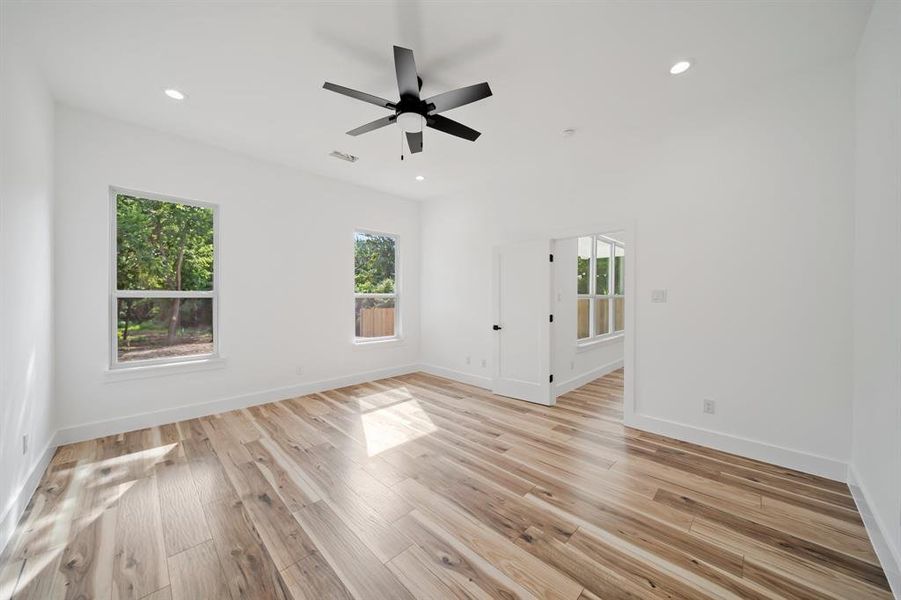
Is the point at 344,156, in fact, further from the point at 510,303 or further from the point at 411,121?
the point at 510,303

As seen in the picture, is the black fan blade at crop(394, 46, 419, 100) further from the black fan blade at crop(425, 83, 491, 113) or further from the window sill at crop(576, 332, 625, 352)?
the window sill at crop(576, 332, 625, 352)

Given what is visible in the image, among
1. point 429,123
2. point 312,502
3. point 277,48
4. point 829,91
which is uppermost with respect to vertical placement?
point 277,48

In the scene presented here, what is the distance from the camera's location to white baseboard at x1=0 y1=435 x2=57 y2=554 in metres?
1.75

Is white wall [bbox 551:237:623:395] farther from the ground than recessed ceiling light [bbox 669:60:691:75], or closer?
closer

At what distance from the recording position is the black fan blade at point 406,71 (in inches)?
72.4

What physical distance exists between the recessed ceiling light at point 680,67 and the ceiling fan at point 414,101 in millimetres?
1358

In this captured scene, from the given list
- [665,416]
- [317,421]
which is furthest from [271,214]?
[665,416]

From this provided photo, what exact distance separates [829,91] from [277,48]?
12.7 ft

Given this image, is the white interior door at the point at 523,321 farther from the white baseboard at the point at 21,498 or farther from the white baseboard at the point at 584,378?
the white baseboard at the point at 21,498

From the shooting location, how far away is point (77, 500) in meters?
2.13

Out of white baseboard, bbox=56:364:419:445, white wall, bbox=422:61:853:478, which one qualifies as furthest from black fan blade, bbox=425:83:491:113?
white baseboard, bbox=56:364:419:445

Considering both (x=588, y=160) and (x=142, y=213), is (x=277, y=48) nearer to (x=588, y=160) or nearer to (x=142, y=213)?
(x=142, y=213)

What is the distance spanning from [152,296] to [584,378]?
215 inches

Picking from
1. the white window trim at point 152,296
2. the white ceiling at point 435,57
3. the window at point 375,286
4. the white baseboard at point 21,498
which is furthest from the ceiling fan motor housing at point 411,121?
the white baseboard at point 21,498
